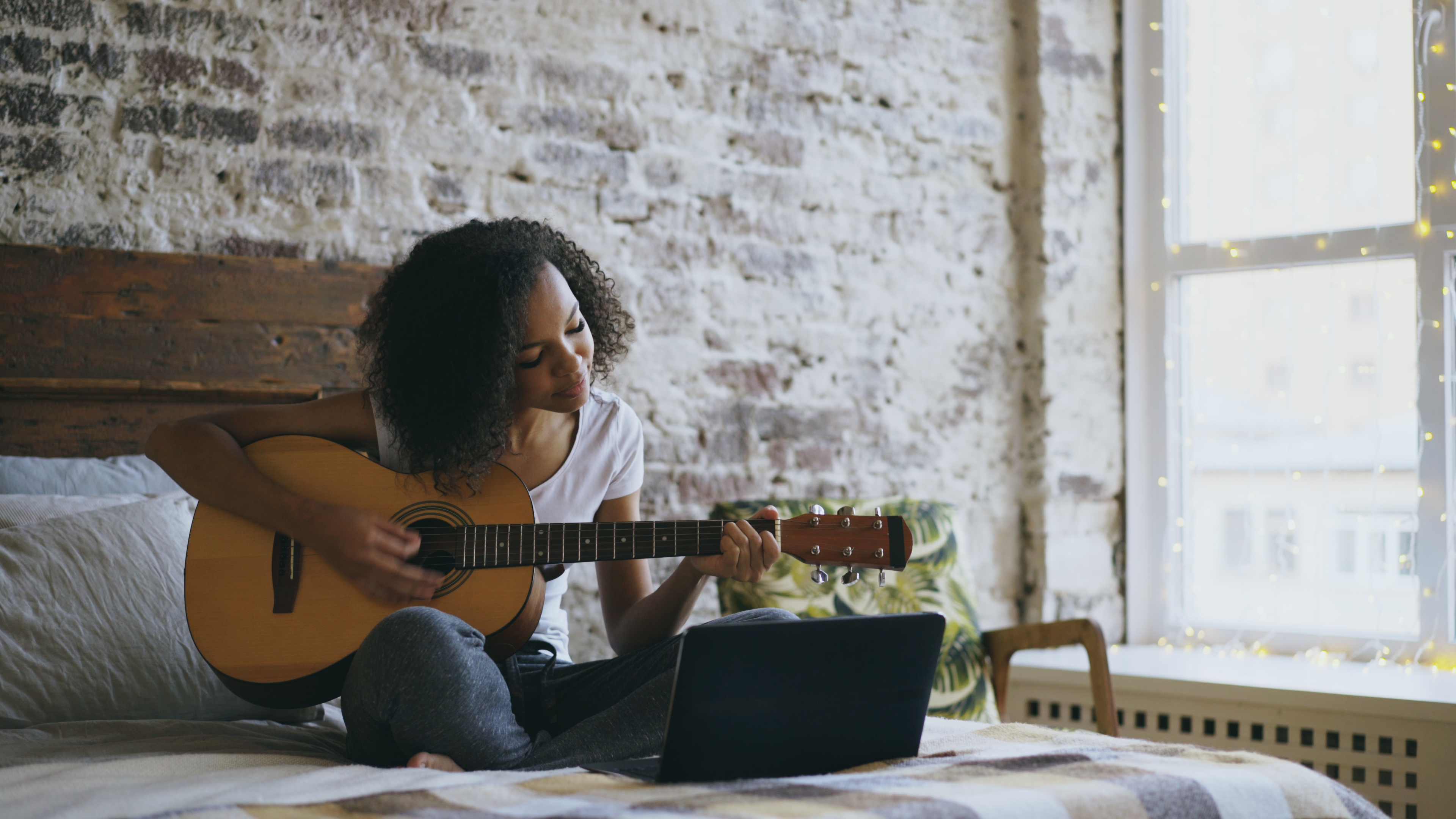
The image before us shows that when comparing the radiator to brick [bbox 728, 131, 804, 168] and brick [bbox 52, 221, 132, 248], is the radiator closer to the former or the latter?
brick [bbox 728, 131, 804, 168]

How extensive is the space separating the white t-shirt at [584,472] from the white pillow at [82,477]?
55 cm

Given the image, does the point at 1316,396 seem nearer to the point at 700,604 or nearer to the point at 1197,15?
the point at 1197,15

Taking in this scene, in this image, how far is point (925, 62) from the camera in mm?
3211

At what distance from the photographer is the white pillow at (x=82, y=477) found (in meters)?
1.94

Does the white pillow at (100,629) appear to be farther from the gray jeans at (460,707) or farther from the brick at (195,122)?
the brick at (195,122)

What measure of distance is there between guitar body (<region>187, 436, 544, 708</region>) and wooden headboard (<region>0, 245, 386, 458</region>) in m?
0.67

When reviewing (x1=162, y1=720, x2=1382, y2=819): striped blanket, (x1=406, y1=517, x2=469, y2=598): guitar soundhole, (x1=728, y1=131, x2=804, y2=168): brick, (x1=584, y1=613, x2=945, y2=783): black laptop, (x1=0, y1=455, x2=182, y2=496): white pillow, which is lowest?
(x1=162, y1=720, x2=1382, y2=819): striped blanket

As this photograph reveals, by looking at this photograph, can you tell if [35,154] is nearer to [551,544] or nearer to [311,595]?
[311,595]

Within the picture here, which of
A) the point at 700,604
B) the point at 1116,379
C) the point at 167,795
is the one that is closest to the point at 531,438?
the point at 167,795

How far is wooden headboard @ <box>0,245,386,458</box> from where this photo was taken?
7.09 feet

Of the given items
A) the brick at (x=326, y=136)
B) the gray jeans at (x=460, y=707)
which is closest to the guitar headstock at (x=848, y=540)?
the gray jeans at (x=460, y=707)

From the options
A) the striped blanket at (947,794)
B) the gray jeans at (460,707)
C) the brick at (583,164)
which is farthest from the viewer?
the brick at (583,164)

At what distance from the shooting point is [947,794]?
109 centimetres

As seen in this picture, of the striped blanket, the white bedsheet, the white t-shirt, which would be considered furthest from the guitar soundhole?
the striped blanket
